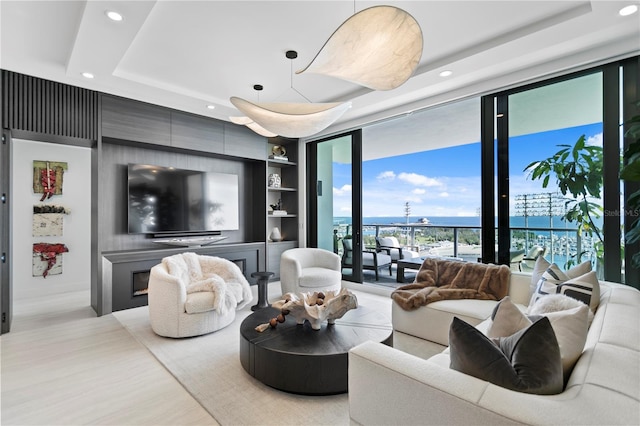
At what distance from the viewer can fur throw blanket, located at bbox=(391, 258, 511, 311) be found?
2971mm

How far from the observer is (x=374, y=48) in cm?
189

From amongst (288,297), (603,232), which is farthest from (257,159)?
(603,232)

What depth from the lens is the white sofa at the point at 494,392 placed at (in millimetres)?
843

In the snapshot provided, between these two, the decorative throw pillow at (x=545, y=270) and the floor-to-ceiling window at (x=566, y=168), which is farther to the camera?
the floor-to-ceiling window at (x=566, y=168)

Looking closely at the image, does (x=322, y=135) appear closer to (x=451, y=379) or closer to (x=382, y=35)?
(x=382, y=35)

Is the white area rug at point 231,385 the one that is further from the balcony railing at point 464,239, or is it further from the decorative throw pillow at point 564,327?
the balcony railing at point 464,239

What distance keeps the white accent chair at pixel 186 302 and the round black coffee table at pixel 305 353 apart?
29.8 inches

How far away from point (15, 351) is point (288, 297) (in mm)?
2527

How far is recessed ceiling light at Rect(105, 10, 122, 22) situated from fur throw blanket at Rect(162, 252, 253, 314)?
88.6 inches

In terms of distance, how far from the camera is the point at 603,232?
3023mm

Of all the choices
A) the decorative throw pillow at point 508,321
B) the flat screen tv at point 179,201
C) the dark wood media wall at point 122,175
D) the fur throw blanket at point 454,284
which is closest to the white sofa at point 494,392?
the decorative throw pillow at point 508,321

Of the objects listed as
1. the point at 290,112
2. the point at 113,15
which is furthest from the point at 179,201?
the point at 290,112

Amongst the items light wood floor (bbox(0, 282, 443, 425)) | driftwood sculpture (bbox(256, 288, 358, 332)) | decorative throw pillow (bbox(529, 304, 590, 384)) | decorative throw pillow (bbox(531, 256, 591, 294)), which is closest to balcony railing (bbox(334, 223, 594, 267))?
decorative throw pillow (bbox(531, 256, 591, 294))

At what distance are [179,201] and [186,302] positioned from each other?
7.25 ft
